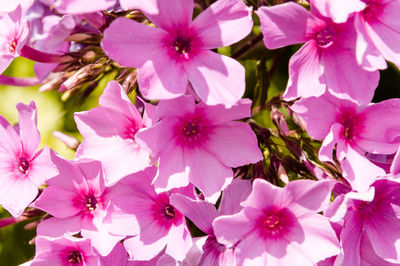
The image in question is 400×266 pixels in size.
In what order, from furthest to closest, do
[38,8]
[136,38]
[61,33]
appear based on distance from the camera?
1. [38,8]
2. [61,33]
3. [136,38]

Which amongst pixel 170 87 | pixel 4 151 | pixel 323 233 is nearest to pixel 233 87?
pixel 170 87

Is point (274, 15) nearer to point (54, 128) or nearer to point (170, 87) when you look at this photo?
point (170, 87)

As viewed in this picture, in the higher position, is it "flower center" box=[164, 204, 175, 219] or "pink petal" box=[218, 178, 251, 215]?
"pink petal" box=[218, 178, 251, 215]

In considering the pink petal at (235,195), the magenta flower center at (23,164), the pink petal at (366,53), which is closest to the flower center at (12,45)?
the magenta flower center at (23,164)

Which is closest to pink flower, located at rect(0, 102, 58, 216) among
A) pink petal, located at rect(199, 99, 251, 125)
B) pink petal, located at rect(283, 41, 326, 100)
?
pink petal, located at rect(199, 99, 251, 125)

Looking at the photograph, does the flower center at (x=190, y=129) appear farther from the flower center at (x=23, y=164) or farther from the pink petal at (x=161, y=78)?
the flower center at (x=23, y=164)

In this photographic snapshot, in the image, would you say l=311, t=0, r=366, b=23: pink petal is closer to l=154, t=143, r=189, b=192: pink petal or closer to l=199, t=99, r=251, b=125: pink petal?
l=199, t=99, r=251, b=125: pink petal
